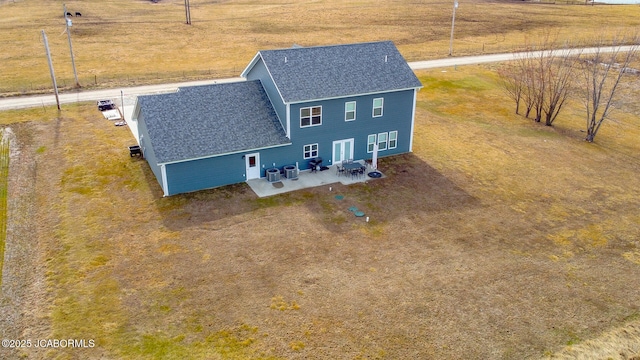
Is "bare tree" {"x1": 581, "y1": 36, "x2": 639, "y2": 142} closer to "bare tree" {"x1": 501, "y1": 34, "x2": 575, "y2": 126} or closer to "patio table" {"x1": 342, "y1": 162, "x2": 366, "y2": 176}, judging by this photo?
"bare tree" {"x1": 501, "y1": 34, "x2": 575, "y2": 126}

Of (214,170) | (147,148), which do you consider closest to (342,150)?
(214,170)

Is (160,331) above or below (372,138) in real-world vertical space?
below

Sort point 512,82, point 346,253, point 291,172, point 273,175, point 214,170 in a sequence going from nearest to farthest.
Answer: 1. point 346,253
2. point 214,170
3. point 273,175
4. point 291,172
5. point 512,82

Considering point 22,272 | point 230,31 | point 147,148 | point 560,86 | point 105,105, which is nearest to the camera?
point 22,272

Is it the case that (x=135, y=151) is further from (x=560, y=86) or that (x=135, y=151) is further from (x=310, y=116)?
(x=560, y=86)

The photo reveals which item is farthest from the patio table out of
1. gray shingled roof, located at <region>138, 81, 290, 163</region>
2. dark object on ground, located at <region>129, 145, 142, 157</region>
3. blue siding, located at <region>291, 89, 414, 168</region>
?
dark object on ground, located at <region>129, 145, 142, 157</region>

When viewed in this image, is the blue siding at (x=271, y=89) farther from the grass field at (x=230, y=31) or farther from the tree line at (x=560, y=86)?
the tree line at (x=560, y=86)

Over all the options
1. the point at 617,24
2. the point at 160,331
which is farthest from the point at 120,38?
the point at 617,24

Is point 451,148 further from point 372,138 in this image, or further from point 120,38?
point 120,38
